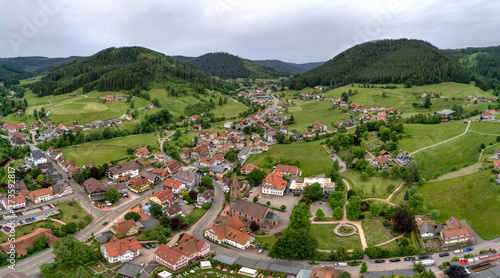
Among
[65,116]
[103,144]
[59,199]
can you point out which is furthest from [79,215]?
[65,116]

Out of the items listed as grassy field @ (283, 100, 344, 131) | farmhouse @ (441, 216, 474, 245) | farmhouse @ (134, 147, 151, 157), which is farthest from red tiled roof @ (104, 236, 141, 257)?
grassy field @ (283, 100, 344, 131)

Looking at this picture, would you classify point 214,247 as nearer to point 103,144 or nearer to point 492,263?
point 492,263

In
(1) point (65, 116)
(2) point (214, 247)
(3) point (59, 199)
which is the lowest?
(2) point (214, 247)

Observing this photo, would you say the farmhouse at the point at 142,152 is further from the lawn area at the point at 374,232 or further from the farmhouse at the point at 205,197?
the lawn area at the point at 374,232

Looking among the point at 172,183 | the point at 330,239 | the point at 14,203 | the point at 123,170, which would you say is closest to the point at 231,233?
the point at 330,239

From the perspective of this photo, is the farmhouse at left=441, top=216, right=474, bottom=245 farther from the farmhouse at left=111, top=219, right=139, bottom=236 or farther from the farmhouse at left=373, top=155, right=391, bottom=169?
the farmhouse at left=111, top=219, right=139, bottom=236

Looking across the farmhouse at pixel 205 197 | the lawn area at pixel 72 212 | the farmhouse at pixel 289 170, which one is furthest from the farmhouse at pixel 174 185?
the farmhouse at pixel 289 170

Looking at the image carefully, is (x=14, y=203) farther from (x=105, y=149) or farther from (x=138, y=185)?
(x=105, y=149)
